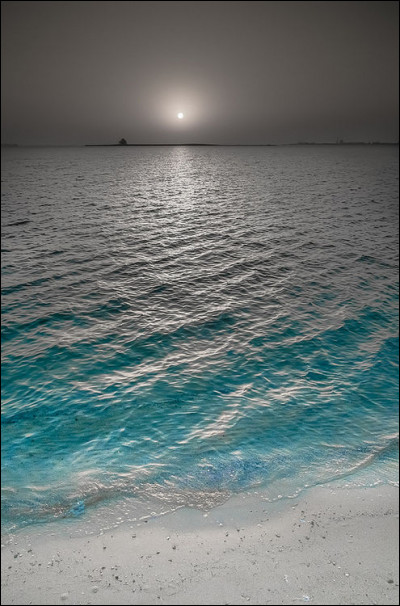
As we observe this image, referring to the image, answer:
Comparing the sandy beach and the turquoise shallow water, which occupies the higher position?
the turquoise shallow water

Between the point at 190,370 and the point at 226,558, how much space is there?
9529 millimetres

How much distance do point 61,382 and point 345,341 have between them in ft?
46.8

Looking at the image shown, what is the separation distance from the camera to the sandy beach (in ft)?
25.2

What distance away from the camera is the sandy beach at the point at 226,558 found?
7680mm

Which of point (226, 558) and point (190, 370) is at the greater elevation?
point (190, 370)

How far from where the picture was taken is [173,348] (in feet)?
63.9

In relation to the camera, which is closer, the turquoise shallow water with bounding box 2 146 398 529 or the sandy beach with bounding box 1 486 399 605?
the sandy beach with bounding box 1 486 399 605

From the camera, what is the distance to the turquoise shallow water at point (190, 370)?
11.8 meters

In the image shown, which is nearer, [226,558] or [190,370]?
[226,558]

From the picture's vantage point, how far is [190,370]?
17625 mm

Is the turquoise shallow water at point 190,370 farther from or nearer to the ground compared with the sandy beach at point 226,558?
farther from the ground

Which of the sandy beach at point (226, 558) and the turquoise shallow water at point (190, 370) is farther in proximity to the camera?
the turquoise shallow water at point (190, 370)

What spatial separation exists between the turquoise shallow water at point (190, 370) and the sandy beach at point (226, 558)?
1016 mm

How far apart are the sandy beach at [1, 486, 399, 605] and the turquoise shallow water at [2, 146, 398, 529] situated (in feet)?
3.33
